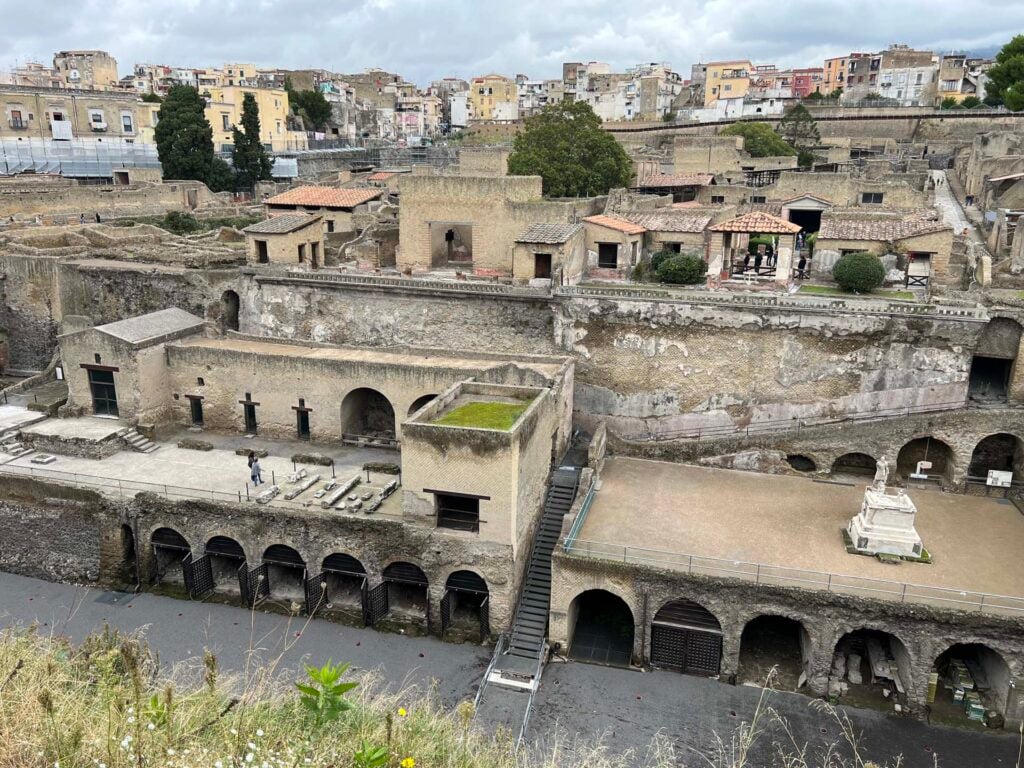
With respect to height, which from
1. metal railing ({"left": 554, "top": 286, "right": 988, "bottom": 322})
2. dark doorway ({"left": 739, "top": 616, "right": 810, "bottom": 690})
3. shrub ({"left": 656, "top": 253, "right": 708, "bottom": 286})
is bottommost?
dark doorway ({"left": 739, "top": 616, "right": 810, "bottom": 690})

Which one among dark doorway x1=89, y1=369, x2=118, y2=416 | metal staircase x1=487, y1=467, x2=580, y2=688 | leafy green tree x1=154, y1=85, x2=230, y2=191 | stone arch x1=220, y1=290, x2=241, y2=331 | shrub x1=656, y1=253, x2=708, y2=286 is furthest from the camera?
leafy green tree x1=154, y1=85, x2=230, y2=191

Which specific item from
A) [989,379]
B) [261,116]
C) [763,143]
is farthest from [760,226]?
[261,116]

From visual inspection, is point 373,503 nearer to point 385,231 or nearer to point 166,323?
point 166,323

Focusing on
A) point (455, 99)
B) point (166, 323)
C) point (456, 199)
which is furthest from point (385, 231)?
point (455, 99)

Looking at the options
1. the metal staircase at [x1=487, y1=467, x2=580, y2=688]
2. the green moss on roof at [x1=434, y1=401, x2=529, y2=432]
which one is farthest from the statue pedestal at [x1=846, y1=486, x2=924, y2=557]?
the green moss on roof at [x1=434, y1=401, x2=529, y2=432]

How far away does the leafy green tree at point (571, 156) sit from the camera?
42750 millimetres

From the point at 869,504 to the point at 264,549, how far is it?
16177mm

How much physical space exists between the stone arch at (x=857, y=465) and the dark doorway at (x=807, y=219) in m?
17.0

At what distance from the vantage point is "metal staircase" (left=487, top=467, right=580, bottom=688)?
18469mm

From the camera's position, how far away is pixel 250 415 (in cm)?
2697

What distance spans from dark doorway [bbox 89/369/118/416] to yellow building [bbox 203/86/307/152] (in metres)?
51.2

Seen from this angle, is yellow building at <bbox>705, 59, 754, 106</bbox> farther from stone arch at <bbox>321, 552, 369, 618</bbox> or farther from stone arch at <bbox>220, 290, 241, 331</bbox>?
stone arch at <bbox>321, 552, 369, 618</bbox>

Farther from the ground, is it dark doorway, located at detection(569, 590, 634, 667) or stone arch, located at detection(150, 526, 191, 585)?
stone arch, located at detection(150, 526, 191, 585)

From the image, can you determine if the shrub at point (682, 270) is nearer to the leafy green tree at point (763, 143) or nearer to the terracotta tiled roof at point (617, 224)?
the terracotta tiled roof at point (617, 224)
